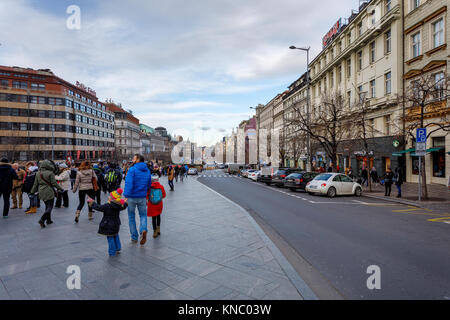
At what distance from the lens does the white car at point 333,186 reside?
1586cm

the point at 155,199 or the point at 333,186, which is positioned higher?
the point at 155,199

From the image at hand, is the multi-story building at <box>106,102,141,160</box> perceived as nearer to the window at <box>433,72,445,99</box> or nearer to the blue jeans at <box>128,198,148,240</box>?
the window at <box>433,72,445,99</box>

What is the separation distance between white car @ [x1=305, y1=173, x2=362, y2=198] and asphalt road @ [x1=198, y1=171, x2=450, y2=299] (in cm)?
540

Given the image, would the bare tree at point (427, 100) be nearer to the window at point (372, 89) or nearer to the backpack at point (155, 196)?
the window at point (372, 89)

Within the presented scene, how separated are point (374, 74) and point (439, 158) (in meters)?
11.3

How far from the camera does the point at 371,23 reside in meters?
28.0

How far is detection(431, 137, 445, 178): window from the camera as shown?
2042 cm

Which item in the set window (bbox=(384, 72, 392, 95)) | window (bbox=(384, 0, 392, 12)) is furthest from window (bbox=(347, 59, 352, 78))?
window (bbox=(384, 0, 392, 12))

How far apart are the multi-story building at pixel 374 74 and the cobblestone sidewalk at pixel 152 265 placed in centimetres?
1812

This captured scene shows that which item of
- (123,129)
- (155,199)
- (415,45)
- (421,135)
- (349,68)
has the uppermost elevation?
(123,129)

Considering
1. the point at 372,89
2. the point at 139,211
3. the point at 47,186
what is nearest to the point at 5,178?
the point at 47,186

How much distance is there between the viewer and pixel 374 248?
580 cm

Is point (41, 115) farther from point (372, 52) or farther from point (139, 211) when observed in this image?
point (139, 211)
